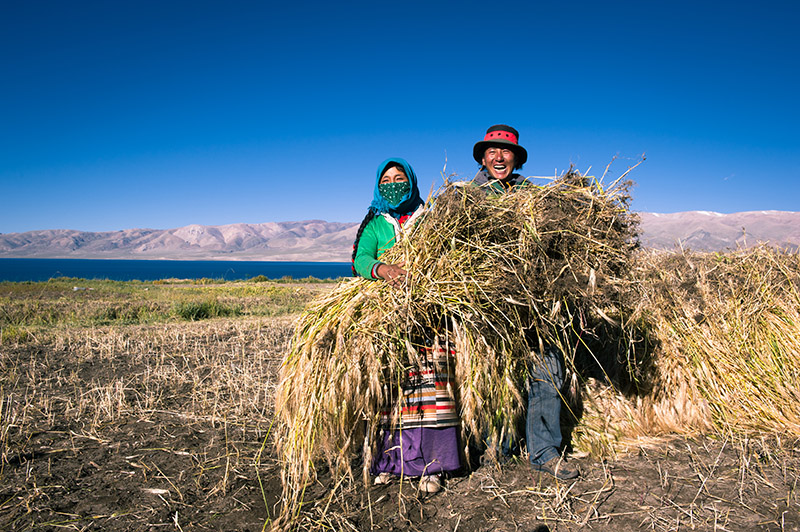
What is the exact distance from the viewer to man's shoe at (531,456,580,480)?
2836mm

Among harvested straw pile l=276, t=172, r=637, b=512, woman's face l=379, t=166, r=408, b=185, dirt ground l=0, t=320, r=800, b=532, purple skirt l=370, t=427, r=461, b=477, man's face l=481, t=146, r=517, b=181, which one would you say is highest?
man's face l=481, t=146, r=517, b=181

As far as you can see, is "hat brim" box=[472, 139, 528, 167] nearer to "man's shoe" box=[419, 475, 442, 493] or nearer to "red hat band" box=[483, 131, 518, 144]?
"red hat band" box=[483, 131, 518, 144]

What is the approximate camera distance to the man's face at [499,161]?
12.4 ft

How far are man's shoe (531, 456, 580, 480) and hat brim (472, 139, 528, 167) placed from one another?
2.32 m

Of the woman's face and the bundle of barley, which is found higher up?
the woman's face

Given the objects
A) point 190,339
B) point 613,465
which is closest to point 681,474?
point 613,465

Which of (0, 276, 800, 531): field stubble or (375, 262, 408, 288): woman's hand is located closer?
(0, 276, 800, 531): field stubble

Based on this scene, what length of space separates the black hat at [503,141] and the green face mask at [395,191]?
830mm

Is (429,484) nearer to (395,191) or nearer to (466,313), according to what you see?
(466,313)

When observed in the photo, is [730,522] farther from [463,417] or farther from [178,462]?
[178,462]

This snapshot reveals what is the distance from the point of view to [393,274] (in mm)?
2756

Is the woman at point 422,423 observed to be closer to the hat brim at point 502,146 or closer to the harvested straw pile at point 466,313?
the harvested straw pile at point 466,313

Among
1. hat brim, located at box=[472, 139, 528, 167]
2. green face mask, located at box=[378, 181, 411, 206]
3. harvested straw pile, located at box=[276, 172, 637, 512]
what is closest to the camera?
harvested straw pile, located at box=[276, 172, 637, 512]

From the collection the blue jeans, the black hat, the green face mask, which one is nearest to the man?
the blue jeans
